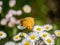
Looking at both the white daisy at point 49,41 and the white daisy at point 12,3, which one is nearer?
the white daisy at point 49,41

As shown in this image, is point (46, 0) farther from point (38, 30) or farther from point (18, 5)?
point (38, 30)

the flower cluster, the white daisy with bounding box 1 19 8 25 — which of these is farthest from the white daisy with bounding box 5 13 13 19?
the flower cluster

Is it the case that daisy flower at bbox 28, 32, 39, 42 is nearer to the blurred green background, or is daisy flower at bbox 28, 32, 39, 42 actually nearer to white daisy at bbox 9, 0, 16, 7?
the blurred green background

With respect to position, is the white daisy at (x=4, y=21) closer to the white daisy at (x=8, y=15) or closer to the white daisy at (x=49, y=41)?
the white daisy at (x=8, y=15)

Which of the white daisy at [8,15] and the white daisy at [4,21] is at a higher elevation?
the white daisy at [8,15]

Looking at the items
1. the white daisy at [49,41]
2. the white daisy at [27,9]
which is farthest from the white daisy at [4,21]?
the white daisy at [49,41]

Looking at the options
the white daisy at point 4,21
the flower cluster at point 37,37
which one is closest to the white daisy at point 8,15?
the white daisy at point 4,21

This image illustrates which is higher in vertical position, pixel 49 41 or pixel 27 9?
pixel 27 9

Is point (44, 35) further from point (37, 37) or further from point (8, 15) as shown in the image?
point (8, 15)

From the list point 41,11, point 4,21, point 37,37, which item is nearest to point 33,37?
point 37,37

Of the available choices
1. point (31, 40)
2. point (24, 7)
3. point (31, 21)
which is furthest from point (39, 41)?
point (24, 7)

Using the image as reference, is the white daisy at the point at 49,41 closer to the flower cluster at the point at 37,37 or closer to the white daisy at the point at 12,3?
the flower cluster at the point at 37,37

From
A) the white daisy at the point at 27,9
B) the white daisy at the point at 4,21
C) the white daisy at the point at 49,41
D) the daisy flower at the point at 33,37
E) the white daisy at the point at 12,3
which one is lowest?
the white daisy at the point at 49,41
